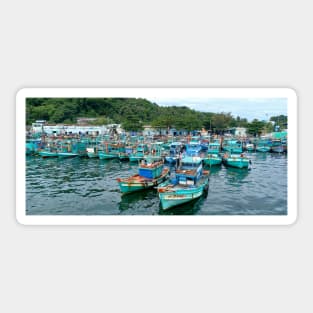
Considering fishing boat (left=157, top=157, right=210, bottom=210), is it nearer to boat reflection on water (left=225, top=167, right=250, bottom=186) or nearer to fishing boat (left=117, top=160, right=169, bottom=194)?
fishing boat (left=117, top=160, right=169, bottom=194)

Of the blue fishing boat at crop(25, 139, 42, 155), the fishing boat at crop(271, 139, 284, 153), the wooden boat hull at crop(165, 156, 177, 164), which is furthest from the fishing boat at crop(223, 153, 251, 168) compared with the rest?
the blue fishing boat at crop(25, 139, 42, 155)

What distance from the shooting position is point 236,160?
38.3 feet

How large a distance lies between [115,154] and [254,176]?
5609 millimetres

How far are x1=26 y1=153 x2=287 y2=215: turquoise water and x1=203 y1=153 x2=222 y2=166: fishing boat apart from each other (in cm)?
29

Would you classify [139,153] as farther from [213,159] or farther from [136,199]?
[136,199]

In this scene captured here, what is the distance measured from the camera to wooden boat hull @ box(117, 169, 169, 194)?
815cm

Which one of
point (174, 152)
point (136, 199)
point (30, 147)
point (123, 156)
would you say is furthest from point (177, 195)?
point (123, 156)

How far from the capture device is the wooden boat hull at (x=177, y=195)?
6.89m

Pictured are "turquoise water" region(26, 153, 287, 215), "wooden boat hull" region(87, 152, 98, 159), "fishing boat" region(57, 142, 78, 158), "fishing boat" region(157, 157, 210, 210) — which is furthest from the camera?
"wooden boat hull" region(87, 152, 98, 159)
